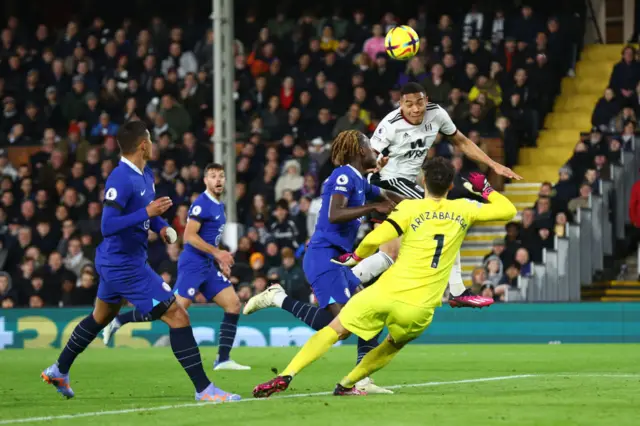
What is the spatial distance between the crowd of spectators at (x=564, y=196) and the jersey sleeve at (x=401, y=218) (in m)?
9.64

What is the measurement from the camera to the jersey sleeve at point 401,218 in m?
9.82

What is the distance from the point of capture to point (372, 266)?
12.1 meters

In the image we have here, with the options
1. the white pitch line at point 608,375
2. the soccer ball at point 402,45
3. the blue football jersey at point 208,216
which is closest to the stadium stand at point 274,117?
the blue football jersey at point 208,216

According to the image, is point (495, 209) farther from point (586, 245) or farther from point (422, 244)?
point (586, 245)

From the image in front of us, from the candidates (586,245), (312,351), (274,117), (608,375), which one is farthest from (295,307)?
(274,117)

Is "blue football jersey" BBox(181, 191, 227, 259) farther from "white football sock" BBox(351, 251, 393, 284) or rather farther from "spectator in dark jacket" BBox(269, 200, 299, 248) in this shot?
"spectator in dark jacket" BBox(269, 200, 299, 248)

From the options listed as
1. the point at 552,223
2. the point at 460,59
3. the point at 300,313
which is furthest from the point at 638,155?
the point at 300,313

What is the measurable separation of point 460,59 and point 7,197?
8736 mm

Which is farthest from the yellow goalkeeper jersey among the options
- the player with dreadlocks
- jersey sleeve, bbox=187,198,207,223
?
jersey sleeve, bbox=187,198,207,223

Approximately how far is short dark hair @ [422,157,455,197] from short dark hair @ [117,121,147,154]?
7.63ft

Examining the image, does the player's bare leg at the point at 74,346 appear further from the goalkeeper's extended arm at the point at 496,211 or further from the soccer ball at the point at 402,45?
the soccer ball at the point at 402,45

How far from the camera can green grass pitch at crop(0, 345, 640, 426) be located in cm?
898

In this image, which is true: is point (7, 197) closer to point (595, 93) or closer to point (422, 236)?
point (595, 93)

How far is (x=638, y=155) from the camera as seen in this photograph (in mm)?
20672
